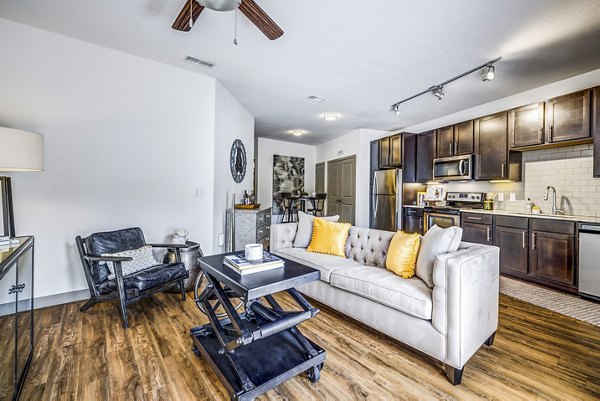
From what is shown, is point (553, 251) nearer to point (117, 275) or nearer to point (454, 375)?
point (454, 375)

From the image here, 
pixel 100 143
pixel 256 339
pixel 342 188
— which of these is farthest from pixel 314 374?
pixel 342 188

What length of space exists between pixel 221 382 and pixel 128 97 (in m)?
3.04

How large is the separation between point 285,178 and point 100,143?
17.0ft

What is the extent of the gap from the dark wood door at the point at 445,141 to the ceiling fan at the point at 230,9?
389cm

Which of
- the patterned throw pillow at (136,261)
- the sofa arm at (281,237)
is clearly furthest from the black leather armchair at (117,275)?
the sofa arm at (281,237)

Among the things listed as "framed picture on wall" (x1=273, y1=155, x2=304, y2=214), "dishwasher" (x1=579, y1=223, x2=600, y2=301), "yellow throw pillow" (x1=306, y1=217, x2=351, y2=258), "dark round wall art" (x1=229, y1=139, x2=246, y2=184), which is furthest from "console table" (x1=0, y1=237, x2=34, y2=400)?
"framed picture on wall" (x1=273, y1=155, x2=304, y2=214)

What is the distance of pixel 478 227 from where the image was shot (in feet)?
13.1

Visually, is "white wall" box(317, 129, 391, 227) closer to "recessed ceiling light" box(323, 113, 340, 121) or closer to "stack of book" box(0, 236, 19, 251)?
"recessed ceiling light" box(323, 113, 340, 121)

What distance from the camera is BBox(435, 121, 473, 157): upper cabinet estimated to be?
443 centimetres

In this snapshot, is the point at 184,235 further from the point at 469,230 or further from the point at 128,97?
the point at 469,230

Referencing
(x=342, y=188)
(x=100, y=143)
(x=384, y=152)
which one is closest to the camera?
(x=100, y=143)

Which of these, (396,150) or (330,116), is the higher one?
(330,116)

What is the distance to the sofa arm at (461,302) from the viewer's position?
161cm

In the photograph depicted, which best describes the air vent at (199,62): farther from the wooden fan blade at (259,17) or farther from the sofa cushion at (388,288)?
the sofa cushion at (388,288)
